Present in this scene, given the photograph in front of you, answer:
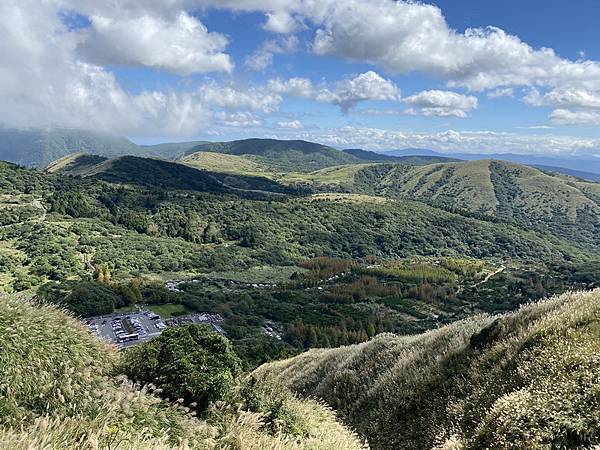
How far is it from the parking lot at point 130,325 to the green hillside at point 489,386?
62.2m

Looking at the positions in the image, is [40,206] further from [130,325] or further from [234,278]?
[130,325]

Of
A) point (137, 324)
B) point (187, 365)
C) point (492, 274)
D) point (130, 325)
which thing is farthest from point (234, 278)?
point (187, 365)

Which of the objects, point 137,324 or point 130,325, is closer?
point 130,325

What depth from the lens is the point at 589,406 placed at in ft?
25.6

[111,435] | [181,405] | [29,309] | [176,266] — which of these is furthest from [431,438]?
[176,266]

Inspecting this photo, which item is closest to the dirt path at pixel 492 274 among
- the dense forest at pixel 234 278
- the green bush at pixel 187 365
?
the dense forest at pixel 234 278

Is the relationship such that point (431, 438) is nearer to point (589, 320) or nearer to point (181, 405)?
point (589, 320)

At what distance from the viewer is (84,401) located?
9.27 metres

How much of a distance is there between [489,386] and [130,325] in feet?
270

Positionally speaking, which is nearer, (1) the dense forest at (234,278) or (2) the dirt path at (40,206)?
(1) the dense forest at (234,278)

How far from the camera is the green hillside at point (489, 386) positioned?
26.1 feet

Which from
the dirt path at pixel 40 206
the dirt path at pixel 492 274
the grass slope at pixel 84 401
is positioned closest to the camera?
the grass slope at pixel 84 401

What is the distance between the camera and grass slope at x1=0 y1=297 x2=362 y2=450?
827 centimetres

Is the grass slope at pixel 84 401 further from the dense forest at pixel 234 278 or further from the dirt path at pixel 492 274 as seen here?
the dirt path at pixel 492 274
